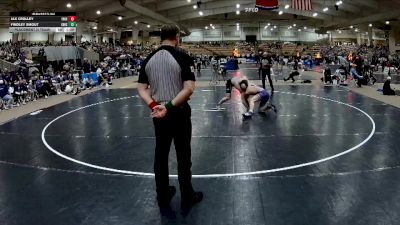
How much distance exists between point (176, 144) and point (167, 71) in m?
0.81

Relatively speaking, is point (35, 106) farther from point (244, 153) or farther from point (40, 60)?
point (40, 60)

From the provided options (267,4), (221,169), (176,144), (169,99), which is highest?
(267,4)

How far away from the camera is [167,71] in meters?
4.18

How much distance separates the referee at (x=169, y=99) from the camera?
164 inches

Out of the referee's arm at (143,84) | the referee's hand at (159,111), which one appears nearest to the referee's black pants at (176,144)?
the referee's hand at (159,111)

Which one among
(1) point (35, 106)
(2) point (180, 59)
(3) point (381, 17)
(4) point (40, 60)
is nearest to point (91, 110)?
(1) point (35, 106)

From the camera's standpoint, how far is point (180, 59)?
4188 millimetres

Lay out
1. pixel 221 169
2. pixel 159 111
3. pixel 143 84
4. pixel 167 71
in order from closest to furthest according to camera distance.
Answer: pixel 159 111
pixel 167 71
pixel 143 84
pixel 221 169

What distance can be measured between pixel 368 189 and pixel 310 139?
319 centimetres
